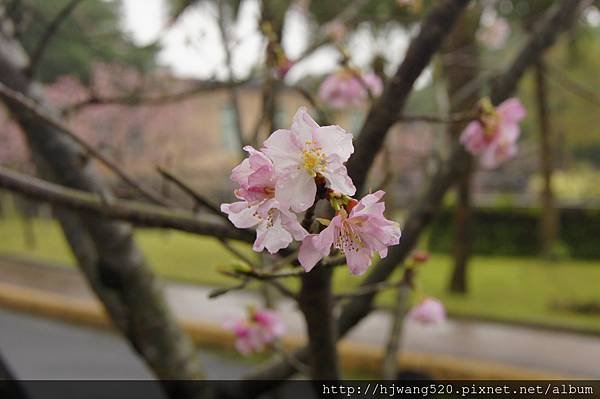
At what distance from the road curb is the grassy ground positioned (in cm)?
102

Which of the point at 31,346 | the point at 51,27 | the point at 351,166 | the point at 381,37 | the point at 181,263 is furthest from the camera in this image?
the point at 181,263

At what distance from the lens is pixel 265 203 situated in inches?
25.1

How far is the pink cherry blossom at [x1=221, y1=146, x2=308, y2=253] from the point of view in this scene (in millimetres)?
622

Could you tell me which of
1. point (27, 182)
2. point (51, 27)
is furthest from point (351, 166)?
point (51, 27)

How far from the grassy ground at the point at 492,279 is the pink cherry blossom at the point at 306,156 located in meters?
3.46

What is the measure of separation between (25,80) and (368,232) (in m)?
1.38

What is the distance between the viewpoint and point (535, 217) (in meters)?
9.07

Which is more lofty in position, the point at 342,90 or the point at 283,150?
the point at 342,90

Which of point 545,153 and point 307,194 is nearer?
point 307,194

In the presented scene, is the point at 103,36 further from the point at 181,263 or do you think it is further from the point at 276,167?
the point at 181,263

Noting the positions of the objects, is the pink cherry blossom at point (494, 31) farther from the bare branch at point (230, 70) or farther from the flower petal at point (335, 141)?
the flower petal at point (335, 141)

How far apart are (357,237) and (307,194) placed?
0.10 meters

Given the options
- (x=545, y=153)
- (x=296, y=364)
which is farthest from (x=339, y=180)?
(x=545, y=153)

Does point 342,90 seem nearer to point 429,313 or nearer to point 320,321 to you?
point 429,313
